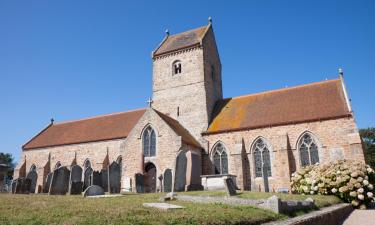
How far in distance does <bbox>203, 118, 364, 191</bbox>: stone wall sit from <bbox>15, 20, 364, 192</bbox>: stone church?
0.07 metres

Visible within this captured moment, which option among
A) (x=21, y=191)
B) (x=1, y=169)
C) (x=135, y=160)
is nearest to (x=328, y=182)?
(x=135, y=160)

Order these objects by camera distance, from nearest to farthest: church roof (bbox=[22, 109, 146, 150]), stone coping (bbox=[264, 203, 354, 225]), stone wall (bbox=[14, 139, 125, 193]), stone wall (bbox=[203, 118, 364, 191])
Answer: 1. stone coping (bbox=[264, 203, 354, 225])
2. stone wall (bbox=[203, 118, 364, 191])
3. stone wall (bbox=[14, 139, 125, 193])
4. church roof (bbox=[22, 109, 146, 150])

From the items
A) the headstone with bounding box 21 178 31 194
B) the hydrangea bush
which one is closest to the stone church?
the hydrangea bush

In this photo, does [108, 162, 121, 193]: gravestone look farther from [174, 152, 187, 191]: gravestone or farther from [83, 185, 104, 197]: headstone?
[174, 152, 187, 191]: gravestone

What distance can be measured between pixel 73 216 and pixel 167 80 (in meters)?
24.2

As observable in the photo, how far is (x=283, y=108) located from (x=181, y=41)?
1274cm

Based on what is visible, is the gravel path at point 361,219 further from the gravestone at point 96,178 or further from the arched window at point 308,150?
the gravestone at point 96,178

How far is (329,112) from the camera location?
22344 mm

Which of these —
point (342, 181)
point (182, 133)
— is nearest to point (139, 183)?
point (182, 133)

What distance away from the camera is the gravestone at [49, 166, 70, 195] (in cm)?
1541

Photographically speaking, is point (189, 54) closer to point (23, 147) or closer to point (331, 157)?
point (331, 157)

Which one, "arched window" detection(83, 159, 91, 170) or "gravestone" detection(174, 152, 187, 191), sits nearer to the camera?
"gravestone" detection(174, 152, 187, 191)

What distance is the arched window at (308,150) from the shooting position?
22.2 meters

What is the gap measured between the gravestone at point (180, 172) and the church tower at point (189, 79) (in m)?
10.2
